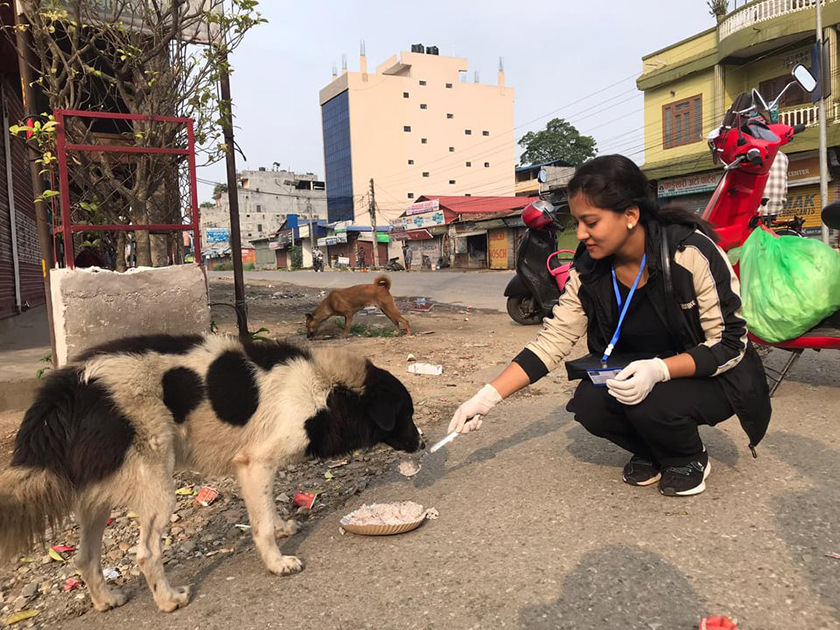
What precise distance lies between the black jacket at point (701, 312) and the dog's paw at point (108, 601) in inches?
78.1

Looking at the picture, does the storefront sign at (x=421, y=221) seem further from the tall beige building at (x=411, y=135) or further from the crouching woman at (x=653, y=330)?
the crouching woman at (x=653, y=330)

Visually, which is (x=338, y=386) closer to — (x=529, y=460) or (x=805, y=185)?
(x=529, y=460)

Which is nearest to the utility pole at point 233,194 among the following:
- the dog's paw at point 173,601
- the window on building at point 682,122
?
the dog's paw at point 173,601

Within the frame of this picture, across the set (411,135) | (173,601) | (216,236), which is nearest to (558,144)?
(411,135)

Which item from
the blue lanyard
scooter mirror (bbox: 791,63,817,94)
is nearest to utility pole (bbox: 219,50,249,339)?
the blue lanyard

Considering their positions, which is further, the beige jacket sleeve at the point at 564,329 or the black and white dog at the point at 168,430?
the beige jacket sleeve at the point at 564,329

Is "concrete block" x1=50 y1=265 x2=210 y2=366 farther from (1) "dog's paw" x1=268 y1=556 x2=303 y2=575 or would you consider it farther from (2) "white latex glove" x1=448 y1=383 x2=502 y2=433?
(2) "white latex glove" x1=448 y1=383 x2=502 y2=433

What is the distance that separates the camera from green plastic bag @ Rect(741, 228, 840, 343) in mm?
3746

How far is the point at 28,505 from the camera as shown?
1942mm

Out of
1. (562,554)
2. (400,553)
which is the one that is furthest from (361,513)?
(562,554)

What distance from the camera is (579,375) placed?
289 centimetres

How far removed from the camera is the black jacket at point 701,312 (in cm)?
249

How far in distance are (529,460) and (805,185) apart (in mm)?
19541

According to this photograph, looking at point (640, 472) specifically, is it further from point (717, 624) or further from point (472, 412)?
point (717, 624)
